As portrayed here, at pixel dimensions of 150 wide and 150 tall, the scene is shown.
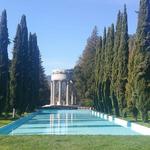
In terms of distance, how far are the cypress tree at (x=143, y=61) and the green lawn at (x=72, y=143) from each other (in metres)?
10.6

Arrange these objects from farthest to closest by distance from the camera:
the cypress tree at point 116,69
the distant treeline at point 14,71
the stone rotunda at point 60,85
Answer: the stone rotunda at point 60,85 → the cypress tree at point 116,69 → the distant treeline at point 14,71

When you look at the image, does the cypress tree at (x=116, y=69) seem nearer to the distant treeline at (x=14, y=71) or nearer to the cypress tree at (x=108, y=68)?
the cypress tree at (x=108, y=68)

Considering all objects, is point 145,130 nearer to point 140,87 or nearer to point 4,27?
point 140,87

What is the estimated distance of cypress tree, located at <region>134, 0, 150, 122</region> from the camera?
27.0 metres

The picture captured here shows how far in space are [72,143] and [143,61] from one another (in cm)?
1364

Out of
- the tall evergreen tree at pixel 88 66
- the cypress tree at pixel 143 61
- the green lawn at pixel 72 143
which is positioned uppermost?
the tall evergreen tree at pixel 88 66

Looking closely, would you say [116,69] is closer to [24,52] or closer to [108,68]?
[108,68]

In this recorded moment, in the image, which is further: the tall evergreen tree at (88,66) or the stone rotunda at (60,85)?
the stone rotunda at (60,85)

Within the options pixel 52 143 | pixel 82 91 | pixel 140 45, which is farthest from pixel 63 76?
pixel 52 143

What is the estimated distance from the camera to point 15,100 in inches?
1553

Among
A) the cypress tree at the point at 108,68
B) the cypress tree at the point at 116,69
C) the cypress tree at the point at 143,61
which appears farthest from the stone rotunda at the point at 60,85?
the cypress tree at the point at 143,61

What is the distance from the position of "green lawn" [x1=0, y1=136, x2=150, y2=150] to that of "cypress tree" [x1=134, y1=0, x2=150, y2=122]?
10.6m

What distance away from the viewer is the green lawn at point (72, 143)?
14352 mm

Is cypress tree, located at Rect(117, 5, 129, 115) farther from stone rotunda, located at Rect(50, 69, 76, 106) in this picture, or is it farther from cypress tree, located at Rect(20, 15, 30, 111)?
stone rotunda, located at Rect(50, 69, 76, 106)
